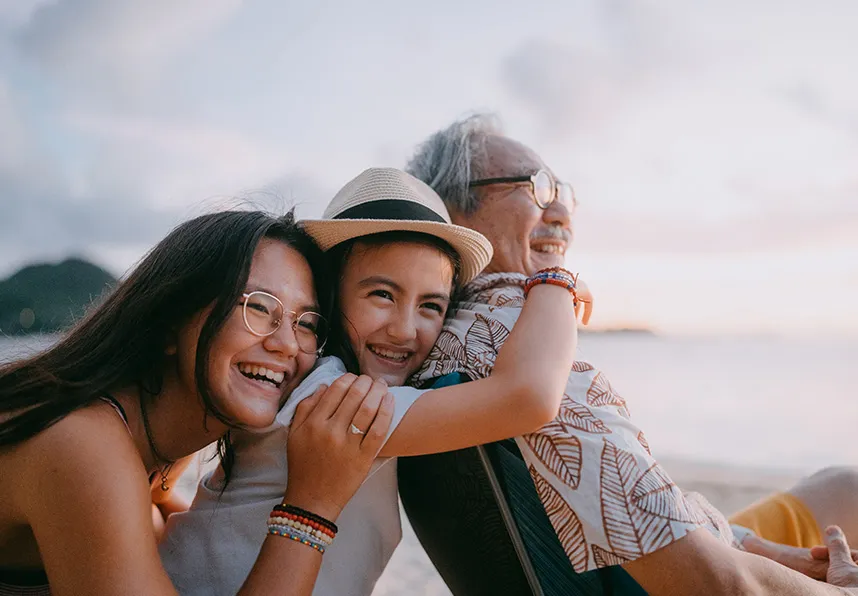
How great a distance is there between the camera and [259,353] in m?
2.16

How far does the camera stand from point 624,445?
199 centimetres

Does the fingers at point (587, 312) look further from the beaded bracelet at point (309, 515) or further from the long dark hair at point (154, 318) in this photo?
the beaded bracelet at point (309, 515)

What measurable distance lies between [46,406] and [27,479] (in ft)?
0.65

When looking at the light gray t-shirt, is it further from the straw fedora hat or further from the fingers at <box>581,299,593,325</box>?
the fingers at <box>581,299,593,325</box>

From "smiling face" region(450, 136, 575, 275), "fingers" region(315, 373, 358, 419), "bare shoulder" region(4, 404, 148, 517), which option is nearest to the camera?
"bare shoulder" region(4, 404, 148, 517)

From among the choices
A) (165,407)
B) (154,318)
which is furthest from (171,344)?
(165,407)

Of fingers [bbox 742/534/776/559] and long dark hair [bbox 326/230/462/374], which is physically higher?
long dark hair [bbox 326/230/462/374]

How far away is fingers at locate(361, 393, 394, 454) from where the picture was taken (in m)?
1.93

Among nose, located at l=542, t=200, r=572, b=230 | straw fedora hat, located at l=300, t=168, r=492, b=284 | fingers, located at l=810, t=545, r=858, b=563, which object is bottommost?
fingers, located at l=810, t=545, r=858, b=563

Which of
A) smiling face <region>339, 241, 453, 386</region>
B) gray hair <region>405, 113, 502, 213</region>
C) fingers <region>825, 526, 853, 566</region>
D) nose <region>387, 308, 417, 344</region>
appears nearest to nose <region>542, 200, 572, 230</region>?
gray hair <region>405, 113, 502, 213</region>

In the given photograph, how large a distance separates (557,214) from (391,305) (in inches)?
45.9

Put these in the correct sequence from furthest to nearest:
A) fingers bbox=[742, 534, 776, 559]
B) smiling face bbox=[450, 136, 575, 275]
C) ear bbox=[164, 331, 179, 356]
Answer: smiling face bbox=[450, 136, 575, 275], fingers bbox=[742, 534, 776, 559], ear bbox=[164, 331, 179, 356]

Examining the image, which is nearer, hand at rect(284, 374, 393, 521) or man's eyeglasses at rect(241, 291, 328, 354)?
hand at rect(284, 374, 393, 521)

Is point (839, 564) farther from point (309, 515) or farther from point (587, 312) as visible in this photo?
point (309, 515)
